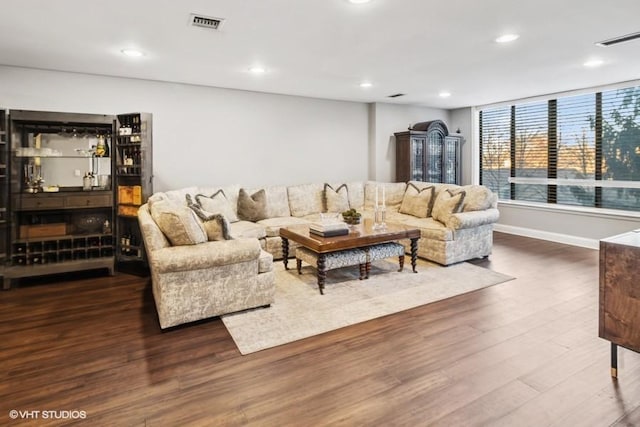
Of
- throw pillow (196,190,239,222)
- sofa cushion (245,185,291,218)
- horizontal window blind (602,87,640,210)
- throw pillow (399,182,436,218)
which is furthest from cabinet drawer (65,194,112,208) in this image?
horizontal window blind (602,87,640,210)

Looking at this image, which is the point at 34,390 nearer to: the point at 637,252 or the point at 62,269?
the point at 62,269

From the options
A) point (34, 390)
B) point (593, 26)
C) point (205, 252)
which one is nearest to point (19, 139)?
point (205, 252)

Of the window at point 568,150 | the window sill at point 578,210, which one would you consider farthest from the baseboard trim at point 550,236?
the window at point 568,150

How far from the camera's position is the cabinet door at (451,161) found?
7250mm

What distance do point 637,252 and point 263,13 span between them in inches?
112

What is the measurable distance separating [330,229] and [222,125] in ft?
8.72

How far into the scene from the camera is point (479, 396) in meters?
2.04

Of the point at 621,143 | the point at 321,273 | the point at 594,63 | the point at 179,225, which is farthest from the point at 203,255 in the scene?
Result: the point at 621,143

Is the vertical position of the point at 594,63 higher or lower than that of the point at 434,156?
higher

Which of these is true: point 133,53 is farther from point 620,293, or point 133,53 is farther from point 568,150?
point 568,150

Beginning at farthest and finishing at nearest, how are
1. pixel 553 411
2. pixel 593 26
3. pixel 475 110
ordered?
pixel 475 110 < pixel 593 26 < pixel 553 411

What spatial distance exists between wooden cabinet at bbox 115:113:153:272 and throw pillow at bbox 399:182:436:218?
11.8 ft

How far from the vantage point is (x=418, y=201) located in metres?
5.55

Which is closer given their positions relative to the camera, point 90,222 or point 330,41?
point 330,41
